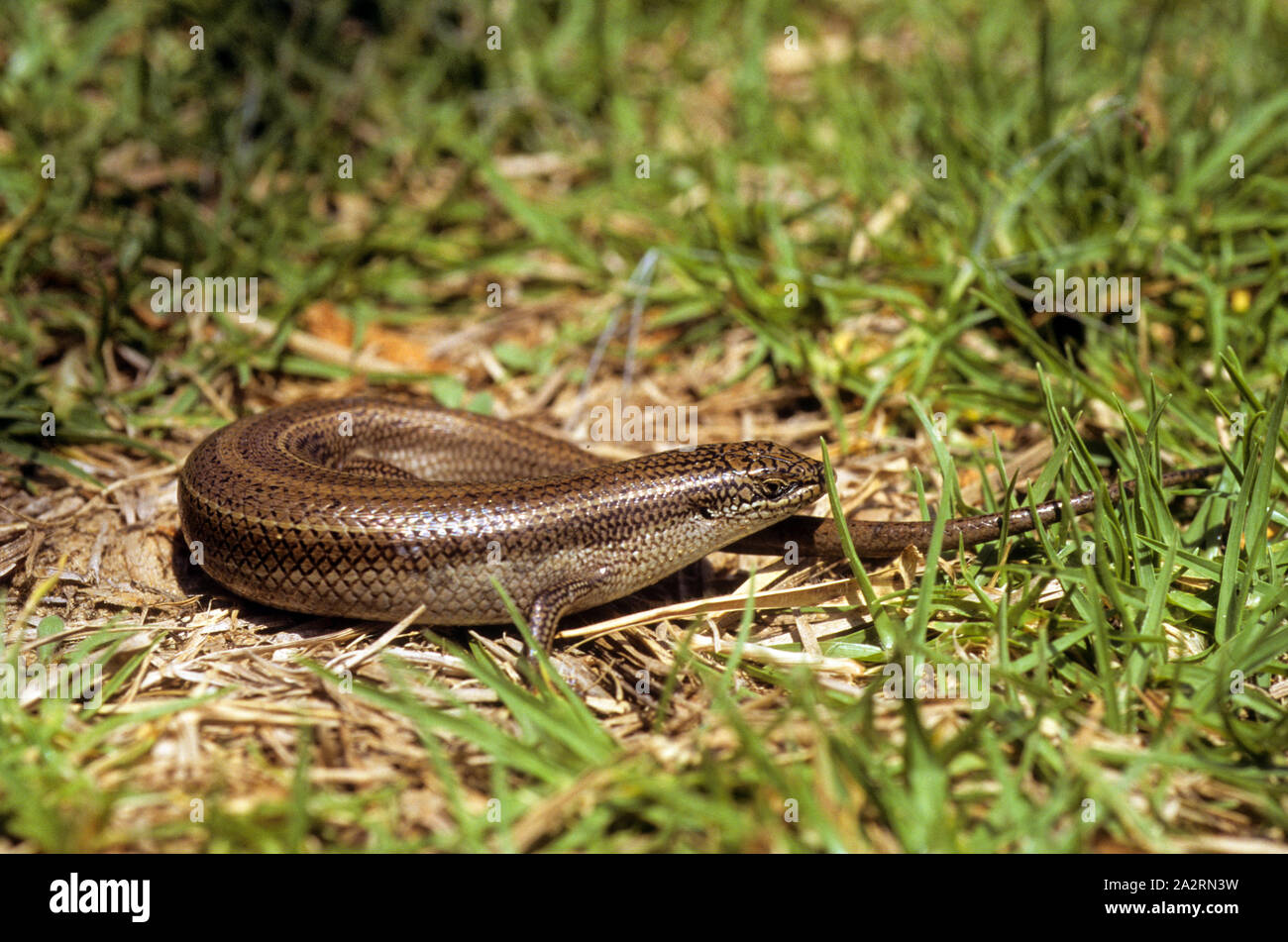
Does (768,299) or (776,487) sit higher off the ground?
(768,299)

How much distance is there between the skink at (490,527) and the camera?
15.1 feet

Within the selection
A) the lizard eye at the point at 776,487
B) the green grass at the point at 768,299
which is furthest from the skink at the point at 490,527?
the green grass at the point at 768,299

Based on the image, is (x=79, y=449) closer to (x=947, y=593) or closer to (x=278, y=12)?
(x=278, y=12)

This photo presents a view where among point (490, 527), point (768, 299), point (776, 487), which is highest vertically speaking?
point (768, 299)

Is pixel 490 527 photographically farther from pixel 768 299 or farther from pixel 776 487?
pixel 768 299

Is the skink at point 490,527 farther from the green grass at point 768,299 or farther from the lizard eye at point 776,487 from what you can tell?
the green grass at point 768,299

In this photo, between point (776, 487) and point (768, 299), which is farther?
point (768, 299)

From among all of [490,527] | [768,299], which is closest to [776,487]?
[490,527]

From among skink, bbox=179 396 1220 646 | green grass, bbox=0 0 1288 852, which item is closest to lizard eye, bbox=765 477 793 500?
skink, bbox=179 396 1220 646

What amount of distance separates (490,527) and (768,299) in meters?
2.84

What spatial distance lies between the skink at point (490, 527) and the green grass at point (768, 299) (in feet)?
2.24

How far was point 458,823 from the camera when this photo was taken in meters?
3.29

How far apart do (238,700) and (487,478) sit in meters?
2.28

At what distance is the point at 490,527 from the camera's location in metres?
4.70
